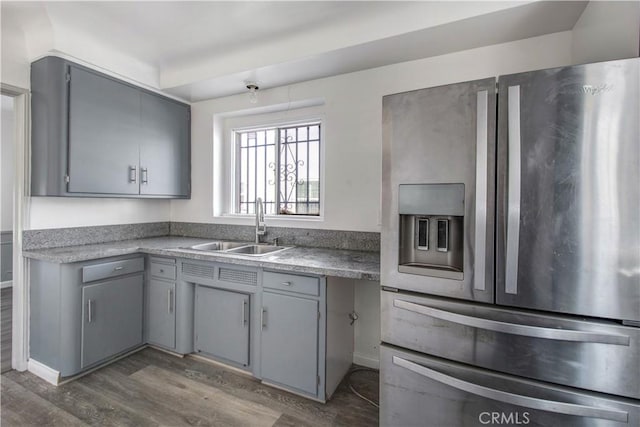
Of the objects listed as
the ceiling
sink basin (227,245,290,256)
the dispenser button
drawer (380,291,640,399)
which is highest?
the ceiling

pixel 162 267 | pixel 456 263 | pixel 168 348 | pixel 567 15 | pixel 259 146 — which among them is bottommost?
pixel 168 348

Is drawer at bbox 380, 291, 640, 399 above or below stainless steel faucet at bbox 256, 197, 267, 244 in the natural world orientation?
below

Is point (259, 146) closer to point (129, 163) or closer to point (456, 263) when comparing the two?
point (129, 163)

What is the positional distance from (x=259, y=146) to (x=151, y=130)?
3.33 feet

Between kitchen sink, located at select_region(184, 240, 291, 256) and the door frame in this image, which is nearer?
the door frame

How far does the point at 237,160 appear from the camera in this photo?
3.15 metres

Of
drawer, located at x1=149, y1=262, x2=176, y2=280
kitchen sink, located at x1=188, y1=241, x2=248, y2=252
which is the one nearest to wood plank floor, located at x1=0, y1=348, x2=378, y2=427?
drawer, located at x1=149, y1=262, x2=176, y2=280

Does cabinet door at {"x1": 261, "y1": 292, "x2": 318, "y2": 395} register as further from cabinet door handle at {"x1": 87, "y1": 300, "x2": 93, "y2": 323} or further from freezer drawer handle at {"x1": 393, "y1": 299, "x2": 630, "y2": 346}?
cabinet door handle at {"x1": 87, "y1": 300, "x2": 93, "y2": 323}

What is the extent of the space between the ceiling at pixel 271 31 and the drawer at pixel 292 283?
1.59m

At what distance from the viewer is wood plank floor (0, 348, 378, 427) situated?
1697 millimetres

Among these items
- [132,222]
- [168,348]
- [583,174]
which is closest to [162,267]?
[168,348]

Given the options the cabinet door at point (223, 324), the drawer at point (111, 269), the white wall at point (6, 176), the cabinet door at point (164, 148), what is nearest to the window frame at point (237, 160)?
the cabinet door at point (164, 148)

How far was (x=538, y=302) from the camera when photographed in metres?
1.17

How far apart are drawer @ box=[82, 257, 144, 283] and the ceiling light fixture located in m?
1.77
